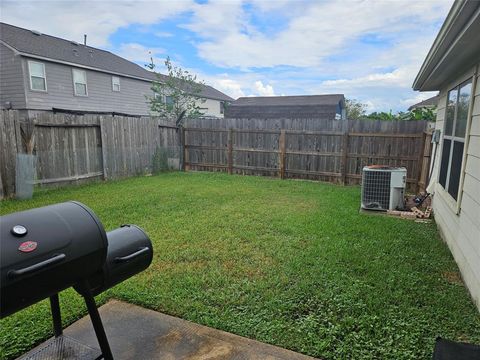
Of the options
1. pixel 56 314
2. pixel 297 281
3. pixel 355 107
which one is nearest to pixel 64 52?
pixel 56 314

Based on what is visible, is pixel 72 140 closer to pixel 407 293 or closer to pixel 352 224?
pixel 352 224

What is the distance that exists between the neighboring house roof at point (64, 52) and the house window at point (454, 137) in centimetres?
1347

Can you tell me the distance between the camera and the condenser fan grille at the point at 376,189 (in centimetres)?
549

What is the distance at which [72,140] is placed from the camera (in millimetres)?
7480

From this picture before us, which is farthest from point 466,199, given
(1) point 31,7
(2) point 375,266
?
(1) point 31,7

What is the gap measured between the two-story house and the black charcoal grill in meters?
12.4

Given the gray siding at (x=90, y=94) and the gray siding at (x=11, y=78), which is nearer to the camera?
the gray siding at (x=11, y=78)

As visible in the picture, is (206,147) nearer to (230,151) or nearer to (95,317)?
(230,151)

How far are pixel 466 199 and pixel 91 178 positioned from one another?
7817 mm

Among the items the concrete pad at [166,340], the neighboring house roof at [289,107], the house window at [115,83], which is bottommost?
the concrete pad at [166,340]

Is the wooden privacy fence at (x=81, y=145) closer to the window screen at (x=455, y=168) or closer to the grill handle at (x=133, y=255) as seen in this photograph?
the grill handle at (x=133, y=255)

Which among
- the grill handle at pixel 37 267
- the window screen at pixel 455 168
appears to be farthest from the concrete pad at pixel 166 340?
the window screen at pixel 455 168

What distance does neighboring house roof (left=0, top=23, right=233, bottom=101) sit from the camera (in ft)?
38.7

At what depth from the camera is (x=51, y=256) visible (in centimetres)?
139
